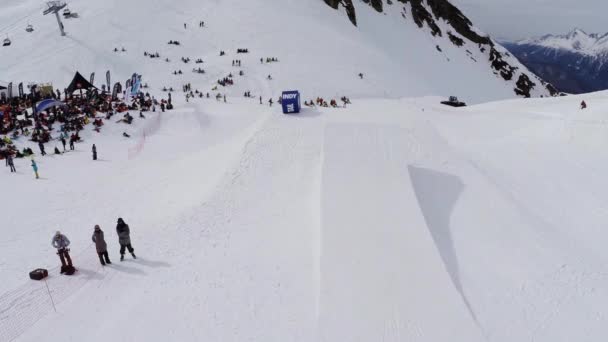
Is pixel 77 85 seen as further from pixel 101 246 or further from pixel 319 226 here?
pixel 319 226

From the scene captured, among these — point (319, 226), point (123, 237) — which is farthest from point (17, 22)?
point (319, 226)

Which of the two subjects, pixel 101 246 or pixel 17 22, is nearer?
pixel 101 246

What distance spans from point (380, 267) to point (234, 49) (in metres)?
41.4

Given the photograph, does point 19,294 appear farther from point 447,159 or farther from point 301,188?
point 447,159

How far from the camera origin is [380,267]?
10.5 meters

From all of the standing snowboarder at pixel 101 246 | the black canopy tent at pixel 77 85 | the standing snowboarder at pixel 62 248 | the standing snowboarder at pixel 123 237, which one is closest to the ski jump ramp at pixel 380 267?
the standing snowboarder at pixel 123 237

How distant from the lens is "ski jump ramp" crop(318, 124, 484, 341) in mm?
8805

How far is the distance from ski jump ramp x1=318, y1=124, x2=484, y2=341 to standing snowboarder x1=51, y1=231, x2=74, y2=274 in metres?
7.44

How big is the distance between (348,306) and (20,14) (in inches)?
2584

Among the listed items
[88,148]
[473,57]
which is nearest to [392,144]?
[88,148]

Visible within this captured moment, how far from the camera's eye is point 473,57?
256 ft

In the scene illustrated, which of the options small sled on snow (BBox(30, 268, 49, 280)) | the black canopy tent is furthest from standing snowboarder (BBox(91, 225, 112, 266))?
the black canopy tent

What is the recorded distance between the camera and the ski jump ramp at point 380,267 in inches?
347

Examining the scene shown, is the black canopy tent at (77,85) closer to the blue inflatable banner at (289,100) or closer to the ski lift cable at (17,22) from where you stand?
the blue inflatable banner at (289,100)
